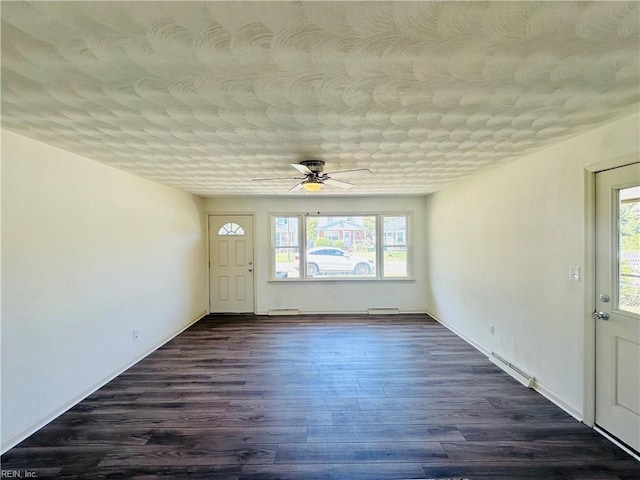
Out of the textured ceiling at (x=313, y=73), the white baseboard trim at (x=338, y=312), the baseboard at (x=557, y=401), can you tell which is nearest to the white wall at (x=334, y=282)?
the white baseboard trim at (x=338, y=312)

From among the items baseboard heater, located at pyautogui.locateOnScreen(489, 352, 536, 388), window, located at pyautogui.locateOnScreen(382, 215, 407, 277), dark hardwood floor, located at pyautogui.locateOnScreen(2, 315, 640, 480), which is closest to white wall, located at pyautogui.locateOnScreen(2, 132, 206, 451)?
dark hardwood floor, located at pyautogui.locateOnScreen(2, 315, 640, 480)

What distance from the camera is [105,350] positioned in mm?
3096

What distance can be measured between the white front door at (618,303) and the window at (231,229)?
5258 millimetres

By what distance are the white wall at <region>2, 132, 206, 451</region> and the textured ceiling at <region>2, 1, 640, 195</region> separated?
0.39 m

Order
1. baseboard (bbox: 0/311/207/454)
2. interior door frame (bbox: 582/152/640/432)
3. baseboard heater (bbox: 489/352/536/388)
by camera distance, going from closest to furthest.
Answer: baseboard (bbox: 0/311/207/454)
interior door frame (bbox: 582/152/640/432)
baseboard heater (bbox: 489/352/536/388)

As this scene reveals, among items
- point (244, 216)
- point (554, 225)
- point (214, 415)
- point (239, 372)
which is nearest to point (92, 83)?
point (214, 415)

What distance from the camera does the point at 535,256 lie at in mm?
2906

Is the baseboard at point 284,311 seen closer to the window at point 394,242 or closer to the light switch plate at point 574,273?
the window at point 394,242

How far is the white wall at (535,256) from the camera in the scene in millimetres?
2406

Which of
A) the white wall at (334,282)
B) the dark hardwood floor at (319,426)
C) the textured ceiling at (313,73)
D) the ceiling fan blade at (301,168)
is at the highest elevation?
the textured ceiling at (313,73)

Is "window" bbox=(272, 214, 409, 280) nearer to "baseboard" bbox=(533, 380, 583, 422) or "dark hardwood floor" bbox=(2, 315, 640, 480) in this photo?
"dark hardwood floor" bbox=(2, 315, 640, 480)

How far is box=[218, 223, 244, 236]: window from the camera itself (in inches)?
232

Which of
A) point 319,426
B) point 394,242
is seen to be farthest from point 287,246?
point 319,426

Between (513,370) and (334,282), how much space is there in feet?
10.8
